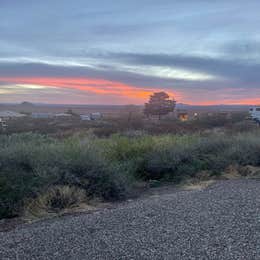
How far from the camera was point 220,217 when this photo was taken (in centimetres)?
842

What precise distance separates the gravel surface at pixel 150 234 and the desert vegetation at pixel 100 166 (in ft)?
4.88

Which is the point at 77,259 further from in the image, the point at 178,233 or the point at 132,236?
the point at 178,233

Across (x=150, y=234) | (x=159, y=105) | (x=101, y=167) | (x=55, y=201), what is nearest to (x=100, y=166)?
(x=101, y=167)

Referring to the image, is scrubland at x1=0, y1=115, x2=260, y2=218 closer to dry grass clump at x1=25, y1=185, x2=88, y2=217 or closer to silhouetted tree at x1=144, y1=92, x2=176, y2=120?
dry grass clump at x1=25, y1=185, x2=88, y2=217

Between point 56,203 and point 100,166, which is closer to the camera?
point 56,203

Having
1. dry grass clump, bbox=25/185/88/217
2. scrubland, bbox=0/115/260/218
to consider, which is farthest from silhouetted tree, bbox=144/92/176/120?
dry grass clump, bbox=25/185/88/217

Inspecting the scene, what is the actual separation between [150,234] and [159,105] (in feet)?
254

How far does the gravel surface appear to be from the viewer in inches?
253

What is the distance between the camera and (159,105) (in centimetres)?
8419

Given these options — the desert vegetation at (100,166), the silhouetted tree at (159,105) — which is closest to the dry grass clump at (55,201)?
the desert vegetation at (100,166)

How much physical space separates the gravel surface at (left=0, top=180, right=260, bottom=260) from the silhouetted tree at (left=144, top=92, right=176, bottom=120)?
244 ft

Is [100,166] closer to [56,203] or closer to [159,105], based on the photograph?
[56,203]

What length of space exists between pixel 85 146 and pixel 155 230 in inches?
264

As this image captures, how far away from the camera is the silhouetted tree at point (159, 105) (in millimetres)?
84000
